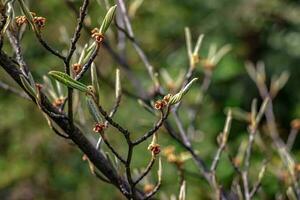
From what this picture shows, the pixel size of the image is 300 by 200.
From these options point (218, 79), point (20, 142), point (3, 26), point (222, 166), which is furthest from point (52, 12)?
point (3, 26)

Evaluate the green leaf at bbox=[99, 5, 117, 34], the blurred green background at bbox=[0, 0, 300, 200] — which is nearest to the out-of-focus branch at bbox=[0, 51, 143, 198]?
the green leaf at bbox=[99, 5, 117, 34]

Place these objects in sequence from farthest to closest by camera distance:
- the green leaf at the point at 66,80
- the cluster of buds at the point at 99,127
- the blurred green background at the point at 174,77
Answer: the blurred green background at the point at 174,77
the cluster of buds at the point at 99,127
the green leaf at the point at 66,80

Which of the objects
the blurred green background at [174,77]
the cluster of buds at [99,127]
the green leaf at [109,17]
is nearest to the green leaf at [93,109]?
the cluster of buds at [99,127]

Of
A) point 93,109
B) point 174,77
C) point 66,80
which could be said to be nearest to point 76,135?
point 93,109

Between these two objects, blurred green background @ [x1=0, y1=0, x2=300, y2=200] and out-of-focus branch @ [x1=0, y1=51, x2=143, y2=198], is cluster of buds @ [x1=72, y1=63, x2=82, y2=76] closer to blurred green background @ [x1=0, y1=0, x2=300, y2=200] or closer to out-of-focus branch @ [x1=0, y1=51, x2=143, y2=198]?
out-of-focus branch @ [x1=0, y1=51, x2=143, y2=198]

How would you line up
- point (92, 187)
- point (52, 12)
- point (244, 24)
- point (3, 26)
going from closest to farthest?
1. point (3, 26)
2. point (92, 187)
3. point (52, 12)
4. point (244, 24)

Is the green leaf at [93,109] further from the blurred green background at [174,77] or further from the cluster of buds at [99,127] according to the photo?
the blurred green background at [174,77]

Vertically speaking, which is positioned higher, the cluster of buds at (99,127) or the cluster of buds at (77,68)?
the cluster of buds at (77,68)

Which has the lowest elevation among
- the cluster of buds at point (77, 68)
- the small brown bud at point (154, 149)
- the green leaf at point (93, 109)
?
the small brown bud at point (154, 149)

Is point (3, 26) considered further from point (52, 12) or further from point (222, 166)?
point (52, 12)
